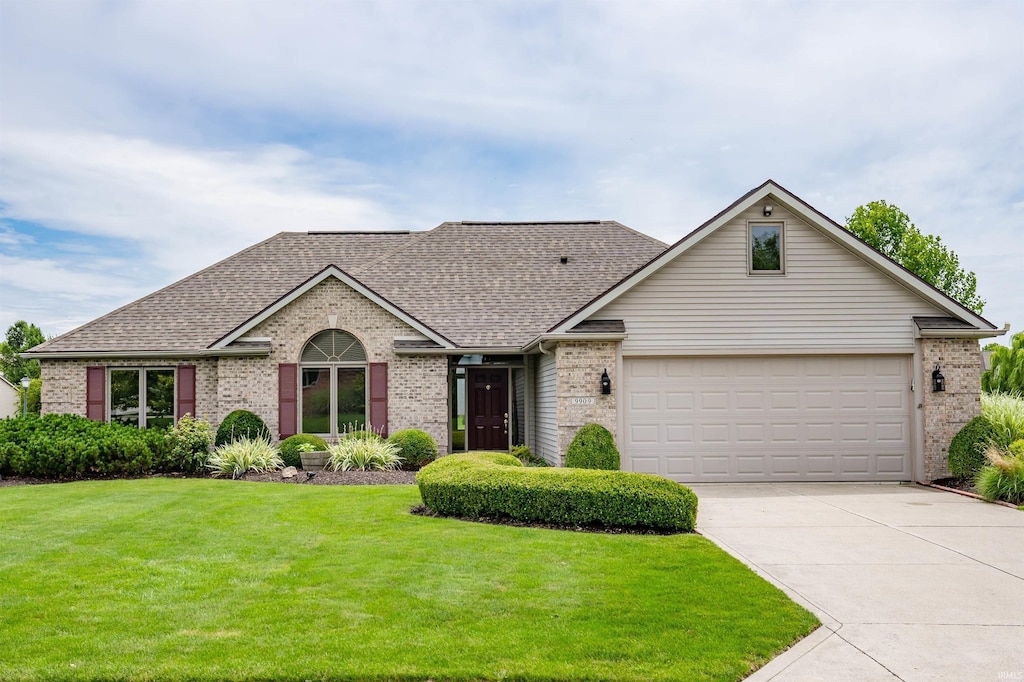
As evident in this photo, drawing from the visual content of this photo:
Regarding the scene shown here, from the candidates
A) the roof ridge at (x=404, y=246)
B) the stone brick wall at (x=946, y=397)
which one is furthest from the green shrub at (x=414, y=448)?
the stone brick wall at (x=946, y=397)

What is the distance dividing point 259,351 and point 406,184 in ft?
23.6

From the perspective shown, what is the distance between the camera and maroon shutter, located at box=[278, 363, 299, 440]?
731 inches

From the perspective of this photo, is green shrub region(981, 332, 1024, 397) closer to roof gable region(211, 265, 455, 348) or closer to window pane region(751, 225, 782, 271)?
window pane region(751, 225, 782, 271)

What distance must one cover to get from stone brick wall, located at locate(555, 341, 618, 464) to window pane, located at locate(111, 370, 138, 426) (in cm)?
1092

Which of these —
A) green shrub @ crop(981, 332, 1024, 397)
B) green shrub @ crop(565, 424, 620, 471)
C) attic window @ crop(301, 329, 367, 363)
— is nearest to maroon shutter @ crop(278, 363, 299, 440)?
attic window @ crop(301, 329, 367, 363)

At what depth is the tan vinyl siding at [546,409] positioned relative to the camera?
16.2 m

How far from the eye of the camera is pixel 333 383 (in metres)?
18.9

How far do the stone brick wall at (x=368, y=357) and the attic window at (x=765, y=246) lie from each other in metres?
7.47

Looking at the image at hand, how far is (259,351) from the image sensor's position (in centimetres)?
1844

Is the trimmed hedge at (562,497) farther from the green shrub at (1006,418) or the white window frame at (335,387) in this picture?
the green shrub at (1006,418)

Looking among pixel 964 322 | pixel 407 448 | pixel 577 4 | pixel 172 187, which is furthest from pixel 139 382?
pixel 964 322

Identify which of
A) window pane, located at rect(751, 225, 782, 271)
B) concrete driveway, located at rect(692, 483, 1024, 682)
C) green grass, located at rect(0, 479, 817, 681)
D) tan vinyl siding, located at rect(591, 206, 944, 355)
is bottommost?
concrete driveway, located at rect(692, 483, 1024, 682)

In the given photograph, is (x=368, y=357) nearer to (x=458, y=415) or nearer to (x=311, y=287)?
(x=311, y=287)

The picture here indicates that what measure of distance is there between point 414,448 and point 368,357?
2.70 metres
